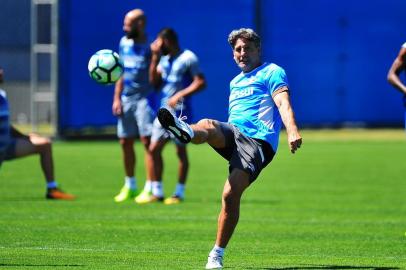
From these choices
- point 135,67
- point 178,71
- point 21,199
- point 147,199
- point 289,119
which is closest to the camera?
point 289,119

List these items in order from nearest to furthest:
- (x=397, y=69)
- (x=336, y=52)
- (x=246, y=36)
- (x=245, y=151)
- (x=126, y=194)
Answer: (x=245, y=151), (x=246, y=36), (x=397, y=69), (x=126, y=194), (x=336, y=52)

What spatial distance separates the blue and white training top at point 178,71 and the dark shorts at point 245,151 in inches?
252

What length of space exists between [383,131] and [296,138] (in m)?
25.4

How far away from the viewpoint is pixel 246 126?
32.4 feet

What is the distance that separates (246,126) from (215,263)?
121 centimetres

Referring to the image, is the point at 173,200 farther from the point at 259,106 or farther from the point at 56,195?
the point at 259,106

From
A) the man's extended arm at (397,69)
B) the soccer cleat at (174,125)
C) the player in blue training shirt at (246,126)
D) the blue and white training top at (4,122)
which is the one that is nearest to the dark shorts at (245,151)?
the player in blue training shirt at (246,126)

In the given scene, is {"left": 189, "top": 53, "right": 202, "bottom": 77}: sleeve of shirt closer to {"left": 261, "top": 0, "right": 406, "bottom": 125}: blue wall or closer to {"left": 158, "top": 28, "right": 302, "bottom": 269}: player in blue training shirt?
{"left": 158, "top": 28, "right": 302, "bottom": 269}: player in blue training shirt

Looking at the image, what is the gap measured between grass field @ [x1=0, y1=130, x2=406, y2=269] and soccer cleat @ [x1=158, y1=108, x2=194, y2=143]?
1.17 meters

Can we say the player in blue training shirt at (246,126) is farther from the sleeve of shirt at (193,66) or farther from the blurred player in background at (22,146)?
the sleeve of shirt at (193,66)

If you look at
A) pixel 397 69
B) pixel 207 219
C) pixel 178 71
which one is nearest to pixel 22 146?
pixel 178 71

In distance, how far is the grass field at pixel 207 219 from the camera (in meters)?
10.4

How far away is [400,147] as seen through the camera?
2800 centimetres

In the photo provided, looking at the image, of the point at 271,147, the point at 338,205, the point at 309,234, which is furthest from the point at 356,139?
the point at 271,147
